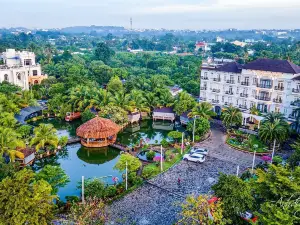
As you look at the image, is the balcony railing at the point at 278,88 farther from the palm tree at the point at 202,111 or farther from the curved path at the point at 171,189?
the curved path at the point at 171,189

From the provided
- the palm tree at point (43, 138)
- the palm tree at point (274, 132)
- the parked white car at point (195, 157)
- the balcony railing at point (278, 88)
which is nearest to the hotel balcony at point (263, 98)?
the balcony railing at point (278, 88)

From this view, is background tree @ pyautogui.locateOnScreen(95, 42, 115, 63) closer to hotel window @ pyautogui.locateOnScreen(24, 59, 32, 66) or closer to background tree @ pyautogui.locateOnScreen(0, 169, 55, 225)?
hotel window @ pyautogui.locateOnScreen(24, 59, 32, 66)

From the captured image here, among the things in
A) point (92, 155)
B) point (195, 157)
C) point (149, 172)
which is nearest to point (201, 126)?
point (195, 157)

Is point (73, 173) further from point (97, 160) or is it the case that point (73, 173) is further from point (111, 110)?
point (111, 110)

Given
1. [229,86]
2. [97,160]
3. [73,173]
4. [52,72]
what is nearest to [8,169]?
[73,173]

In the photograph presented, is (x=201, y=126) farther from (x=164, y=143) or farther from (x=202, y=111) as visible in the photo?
(x=164, y=143)

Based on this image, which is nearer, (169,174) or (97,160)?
(169,174)
